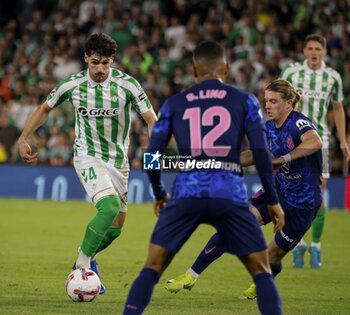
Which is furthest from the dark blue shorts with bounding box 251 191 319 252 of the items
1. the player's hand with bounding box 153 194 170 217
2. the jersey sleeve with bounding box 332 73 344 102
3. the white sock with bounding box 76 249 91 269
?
the jersey sleeve with bounding box 332 73 344 102

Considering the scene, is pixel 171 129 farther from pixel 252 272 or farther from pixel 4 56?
pixel 4 56

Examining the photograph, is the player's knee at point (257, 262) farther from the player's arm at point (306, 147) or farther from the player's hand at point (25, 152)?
the player's hand at point (25, 152)

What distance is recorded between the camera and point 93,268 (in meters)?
9.74

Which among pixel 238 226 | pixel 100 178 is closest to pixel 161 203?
pixel 238 226

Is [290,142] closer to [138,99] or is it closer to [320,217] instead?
[138,99]

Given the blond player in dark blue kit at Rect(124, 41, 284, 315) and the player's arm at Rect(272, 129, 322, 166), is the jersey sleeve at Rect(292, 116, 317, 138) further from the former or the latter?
the blond player in dark blue kit at Rect(124, 41, 284, 315)

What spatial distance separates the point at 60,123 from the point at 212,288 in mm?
13218

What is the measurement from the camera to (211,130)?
6.52 m

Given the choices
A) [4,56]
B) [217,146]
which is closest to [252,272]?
[217,146]

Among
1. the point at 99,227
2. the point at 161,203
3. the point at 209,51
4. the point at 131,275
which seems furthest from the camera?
the point at 131,275

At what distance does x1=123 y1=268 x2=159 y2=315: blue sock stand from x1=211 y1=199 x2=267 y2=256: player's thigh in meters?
0.56

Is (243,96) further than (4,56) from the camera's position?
No

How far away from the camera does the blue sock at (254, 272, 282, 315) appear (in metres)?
6.54

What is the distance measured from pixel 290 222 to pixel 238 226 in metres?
3.12
